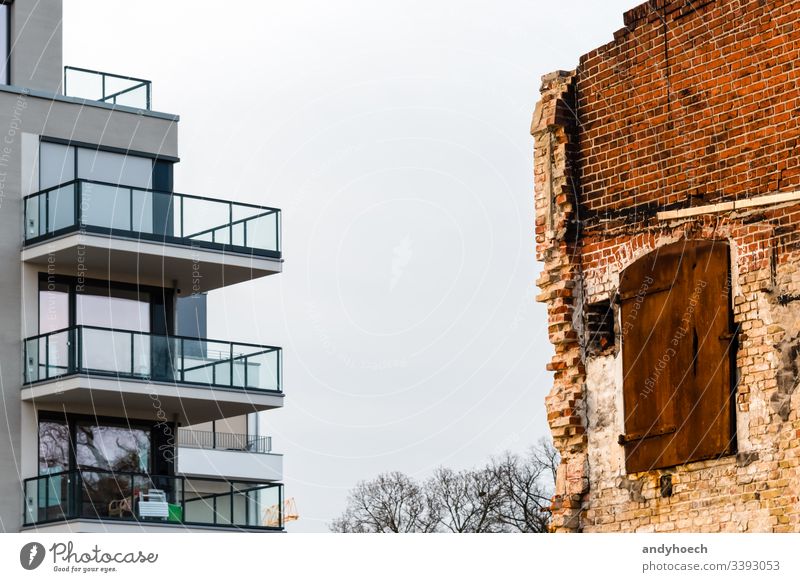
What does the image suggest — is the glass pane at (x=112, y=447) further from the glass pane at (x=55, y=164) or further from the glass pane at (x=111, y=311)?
the glass pane at (x=55, y=164)

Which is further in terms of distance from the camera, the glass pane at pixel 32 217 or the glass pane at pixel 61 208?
the glass pane at pixel 32 217

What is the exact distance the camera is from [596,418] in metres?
19.3

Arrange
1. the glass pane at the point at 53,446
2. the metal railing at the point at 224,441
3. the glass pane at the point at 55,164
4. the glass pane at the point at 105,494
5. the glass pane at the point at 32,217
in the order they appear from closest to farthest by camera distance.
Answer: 1. the glass pane at the point at 105,494
2. the glass pane at the point at 53,446
3. the glass pane at the point at 32,217
4. the glass pane at the point at 55,164
5. the metal railing at the point at 224,441

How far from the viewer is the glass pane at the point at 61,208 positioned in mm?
30859

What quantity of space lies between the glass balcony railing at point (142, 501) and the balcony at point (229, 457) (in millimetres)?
5877

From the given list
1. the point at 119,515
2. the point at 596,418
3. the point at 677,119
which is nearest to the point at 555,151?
the point at 677,119

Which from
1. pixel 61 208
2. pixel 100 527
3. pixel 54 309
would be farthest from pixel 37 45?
pixel 100 527

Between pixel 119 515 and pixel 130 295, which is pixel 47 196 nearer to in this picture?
Result: pixel 130 295

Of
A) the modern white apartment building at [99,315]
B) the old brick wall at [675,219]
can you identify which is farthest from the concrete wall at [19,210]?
the old brick wall at [675,219]

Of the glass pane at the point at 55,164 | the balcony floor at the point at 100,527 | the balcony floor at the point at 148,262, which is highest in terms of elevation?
the glass pane at the point at 55,164

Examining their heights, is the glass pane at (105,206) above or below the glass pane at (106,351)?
above

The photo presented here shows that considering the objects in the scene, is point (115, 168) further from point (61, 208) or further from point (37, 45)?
point (37, 45)

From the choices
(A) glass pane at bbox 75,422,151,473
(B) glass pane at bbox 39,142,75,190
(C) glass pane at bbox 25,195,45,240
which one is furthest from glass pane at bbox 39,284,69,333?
(B) glass pane at bbox 39,142,75,190

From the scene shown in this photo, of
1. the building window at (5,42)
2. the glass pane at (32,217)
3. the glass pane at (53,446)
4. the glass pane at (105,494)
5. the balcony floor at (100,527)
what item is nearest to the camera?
the balcony floor at (100,527)
